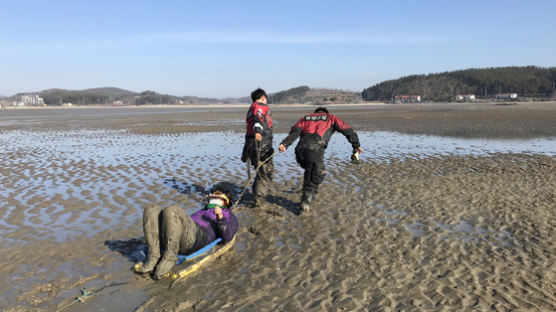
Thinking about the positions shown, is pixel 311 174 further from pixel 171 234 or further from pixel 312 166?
pixel 171 234

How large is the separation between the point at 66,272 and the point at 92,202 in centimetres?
384

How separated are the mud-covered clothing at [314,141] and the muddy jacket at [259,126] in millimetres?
766

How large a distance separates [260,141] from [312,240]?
2.72 meters

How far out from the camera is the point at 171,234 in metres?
4.61

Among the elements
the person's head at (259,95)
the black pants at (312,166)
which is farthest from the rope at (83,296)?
the person's head at (259,95)

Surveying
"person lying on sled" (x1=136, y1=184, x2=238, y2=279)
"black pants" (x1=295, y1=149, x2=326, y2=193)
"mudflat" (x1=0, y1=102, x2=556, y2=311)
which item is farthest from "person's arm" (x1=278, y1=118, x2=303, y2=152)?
"person lying on sled" (x1=136, y1=184, x2=238, y2=279)

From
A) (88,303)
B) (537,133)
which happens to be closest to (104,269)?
(88,303)

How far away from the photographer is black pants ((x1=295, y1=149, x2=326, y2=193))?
7.51 metres

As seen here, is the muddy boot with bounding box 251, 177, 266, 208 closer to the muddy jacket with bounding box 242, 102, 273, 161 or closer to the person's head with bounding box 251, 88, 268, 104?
the muddy jacket with bounding box 242, 102, 273, 161

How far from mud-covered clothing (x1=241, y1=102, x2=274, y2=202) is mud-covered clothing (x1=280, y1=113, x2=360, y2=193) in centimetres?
78

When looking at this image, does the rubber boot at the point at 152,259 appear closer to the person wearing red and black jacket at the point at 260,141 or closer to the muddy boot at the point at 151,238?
the muddy boot at the point at 151,238

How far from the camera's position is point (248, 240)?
20.5ft

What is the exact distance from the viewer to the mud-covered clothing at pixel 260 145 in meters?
8.00

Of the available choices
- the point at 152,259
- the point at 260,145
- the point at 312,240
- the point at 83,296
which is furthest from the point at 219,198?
the point at 260,145
